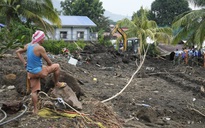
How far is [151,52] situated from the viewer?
3175cm

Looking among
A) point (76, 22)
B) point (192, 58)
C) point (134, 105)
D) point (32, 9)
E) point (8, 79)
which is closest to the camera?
point (134, 105)

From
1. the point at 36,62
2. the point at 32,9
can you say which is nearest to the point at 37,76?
the point at 36,62

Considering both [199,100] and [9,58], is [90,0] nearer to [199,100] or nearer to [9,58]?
[9,58]

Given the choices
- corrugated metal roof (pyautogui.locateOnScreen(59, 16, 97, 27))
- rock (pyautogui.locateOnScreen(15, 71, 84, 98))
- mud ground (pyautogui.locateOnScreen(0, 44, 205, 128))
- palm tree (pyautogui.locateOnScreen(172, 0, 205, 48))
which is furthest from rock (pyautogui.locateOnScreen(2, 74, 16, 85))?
corrugated metal roof (pyautogui.locateOnScreen(59, 16, 97, 27))

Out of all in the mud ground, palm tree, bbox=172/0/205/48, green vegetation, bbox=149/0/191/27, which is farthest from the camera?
A: green vegetation, bbox=149/0/191/27

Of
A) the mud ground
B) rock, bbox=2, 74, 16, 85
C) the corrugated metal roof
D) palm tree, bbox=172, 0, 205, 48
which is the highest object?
the corrugated metal roof

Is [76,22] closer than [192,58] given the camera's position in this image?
No

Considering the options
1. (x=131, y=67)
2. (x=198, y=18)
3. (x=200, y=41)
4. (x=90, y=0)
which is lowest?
(x=131, y=67)

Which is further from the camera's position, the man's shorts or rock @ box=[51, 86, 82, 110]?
rock @ box=[51, 86, 82, 110]

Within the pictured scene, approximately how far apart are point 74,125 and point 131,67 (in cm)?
1735

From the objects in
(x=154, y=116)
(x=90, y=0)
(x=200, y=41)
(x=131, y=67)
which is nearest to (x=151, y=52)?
(x=131, y=67)

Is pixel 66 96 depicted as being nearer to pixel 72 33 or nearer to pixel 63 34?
pixel 72 33

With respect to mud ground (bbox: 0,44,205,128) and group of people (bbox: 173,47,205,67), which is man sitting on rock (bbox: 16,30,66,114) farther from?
group of people (bbox: 173,47,205,67)

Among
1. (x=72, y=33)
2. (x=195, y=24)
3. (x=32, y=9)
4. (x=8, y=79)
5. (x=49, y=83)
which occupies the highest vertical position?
(x=32, y=9)
